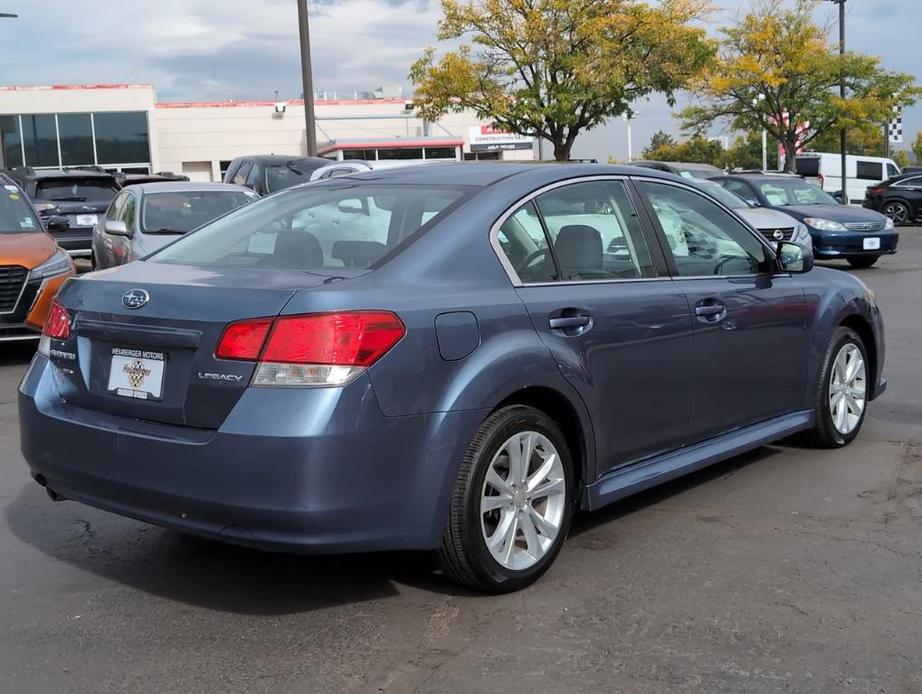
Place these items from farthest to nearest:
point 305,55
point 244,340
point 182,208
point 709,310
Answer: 1. point 305,55
2. point 182,208
3. point 709,310
4. point 244,340

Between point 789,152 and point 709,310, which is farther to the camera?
point 789,152

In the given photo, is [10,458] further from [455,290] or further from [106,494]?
[455,290]

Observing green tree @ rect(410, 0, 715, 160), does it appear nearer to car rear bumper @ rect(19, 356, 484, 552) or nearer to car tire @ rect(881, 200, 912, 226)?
car tire @ rect(881, 200, 912, 226)

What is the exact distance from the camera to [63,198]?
1691 centimetres

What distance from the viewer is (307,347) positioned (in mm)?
3371

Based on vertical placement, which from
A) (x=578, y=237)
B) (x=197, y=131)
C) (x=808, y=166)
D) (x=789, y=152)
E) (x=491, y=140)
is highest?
(x=197, y=131)

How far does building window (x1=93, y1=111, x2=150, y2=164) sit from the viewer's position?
156ft

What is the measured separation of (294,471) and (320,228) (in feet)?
4.29

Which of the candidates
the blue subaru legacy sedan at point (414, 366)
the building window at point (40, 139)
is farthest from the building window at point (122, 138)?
the blue subaru legacy sedan at point (414, 366)

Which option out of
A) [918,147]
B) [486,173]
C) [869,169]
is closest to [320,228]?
[486,173]

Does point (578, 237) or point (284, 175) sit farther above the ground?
point (284, 175)

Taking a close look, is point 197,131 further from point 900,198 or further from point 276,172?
point 276,172

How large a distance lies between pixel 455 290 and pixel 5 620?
197 centimetres

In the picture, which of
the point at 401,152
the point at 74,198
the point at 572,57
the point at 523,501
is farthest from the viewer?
the point at 401,152
